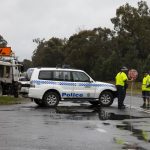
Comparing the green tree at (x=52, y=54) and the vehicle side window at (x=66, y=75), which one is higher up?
the green tree at (x=52, y=54)

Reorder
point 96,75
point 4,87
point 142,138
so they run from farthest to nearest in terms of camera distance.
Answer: point 96,75 → point 4,87 → point 142,138

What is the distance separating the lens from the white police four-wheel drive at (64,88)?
24.6 m

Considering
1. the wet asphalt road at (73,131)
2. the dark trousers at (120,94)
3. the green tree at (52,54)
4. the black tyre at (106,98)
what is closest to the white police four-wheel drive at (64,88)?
the black tyre at (106,98)

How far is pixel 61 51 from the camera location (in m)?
121

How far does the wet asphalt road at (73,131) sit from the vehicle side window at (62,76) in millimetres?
4800

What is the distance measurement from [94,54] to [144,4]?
1220 cm

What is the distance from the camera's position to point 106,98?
85.0ft

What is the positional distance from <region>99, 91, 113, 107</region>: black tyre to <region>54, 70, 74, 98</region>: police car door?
1.58m

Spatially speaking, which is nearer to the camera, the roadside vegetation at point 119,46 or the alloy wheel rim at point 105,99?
the alloy wheel rim at point 105,99

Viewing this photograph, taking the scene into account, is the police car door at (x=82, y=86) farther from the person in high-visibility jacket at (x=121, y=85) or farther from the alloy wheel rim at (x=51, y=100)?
the person in high-visibility jacket at (x=121, y=85)

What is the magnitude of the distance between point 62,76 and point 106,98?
2.40 m

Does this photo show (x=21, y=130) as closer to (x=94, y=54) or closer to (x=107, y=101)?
(x=107, y=101)

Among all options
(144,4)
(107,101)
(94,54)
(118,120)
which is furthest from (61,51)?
(118,120)

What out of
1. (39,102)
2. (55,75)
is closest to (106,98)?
(55,75)
